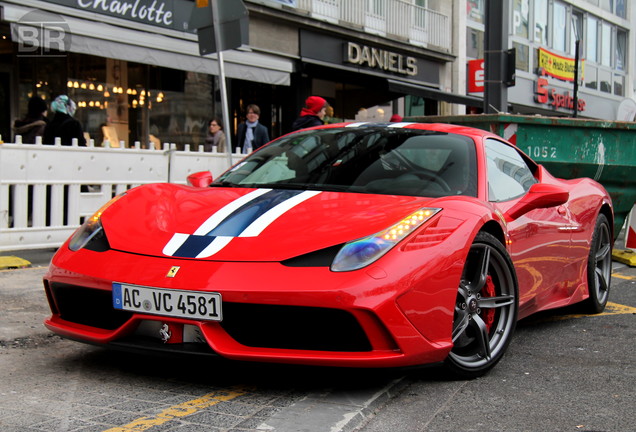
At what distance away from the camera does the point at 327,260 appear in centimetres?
318

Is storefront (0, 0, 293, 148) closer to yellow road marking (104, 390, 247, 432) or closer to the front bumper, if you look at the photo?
the front bumper

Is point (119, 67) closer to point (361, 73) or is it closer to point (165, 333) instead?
point (361, 73)

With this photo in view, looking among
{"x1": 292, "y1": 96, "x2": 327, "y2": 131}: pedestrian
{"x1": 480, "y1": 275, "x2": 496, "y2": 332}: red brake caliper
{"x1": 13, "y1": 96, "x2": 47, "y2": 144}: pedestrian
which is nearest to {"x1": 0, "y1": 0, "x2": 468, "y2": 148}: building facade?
{"x1": 292, "y1": 96, "x2": 327, "y2": 131}: pedestrian

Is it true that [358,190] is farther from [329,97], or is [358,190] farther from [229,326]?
[329,97]

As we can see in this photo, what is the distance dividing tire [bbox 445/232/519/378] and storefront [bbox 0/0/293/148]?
29.6ft

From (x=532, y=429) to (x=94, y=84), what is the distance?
40.4 feet

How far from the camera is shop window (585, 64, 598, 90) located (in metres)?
32.0

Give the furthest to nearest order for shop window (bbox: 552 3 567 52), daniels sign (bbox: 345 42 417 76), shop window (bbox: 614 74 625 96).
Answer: shop window (bbox: 614 74 625 96)
shop window (bbox: 552 3 567 52)
daniels sign (bbox: 345 42 417 76)

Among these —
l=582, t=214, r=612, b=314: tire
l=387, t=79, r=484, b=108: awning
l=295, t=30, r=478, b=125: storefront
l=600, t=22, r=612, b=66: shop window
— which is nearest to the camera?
l=582, t=214, r=612, b=314: tire

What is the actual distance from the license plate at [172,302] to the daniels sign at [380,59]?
643 inches

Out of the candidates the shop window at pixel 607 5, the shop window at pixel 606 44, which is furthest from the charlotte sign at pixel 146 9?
the shop window at pixel 607 5

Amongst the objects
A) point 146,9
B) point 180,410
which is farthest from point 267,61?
point 180,410

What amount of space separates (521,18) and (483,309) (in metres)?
25.1

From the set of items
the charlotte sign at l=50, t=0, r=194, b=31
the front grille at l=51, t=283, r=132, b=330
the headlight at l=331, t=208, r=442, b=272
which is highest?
the charlotte sign at l=50, t=0, r=194, b=31
